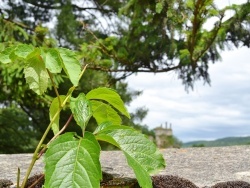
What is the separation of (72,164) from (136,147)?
140 mm

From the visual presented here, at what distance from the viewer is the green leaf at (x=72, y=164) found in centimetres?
83

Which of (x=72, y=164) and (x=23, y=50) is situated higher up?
(x=23, y=50)

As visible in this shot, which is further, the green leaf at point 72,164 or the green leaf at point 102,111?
the green leaf at point 102,111

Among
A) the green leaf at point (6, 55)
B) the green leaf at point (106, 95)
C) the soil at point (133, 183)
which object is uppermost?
the green leaf at point (6, 55)

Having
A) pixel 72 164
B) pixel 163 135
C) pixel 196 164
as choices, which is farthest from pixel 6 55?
pixel 163 135

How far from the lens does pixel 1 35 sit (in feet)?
24.8

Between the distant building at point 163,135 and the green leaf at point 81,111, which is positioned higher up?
the distant building at point 163,135

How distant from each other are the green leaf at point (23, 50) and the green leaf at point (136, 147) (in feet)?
0.81

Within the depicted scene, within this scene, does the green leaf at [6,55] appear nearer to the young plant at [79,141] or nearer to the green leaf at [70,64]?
the young plant at [79,141]

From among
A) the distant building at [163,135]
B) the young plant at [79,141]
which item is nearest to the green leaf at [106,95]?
the young plant at [79,141]

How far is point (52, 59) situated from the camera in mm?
1016

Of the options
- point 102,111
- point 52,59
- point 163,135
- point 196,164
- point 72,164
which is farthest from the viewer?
point 163,135

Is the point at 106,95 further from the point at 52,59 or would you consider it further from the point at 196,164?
the point at 196,164

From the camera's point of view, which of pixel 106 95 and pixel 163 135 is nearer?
pixel 106 95
